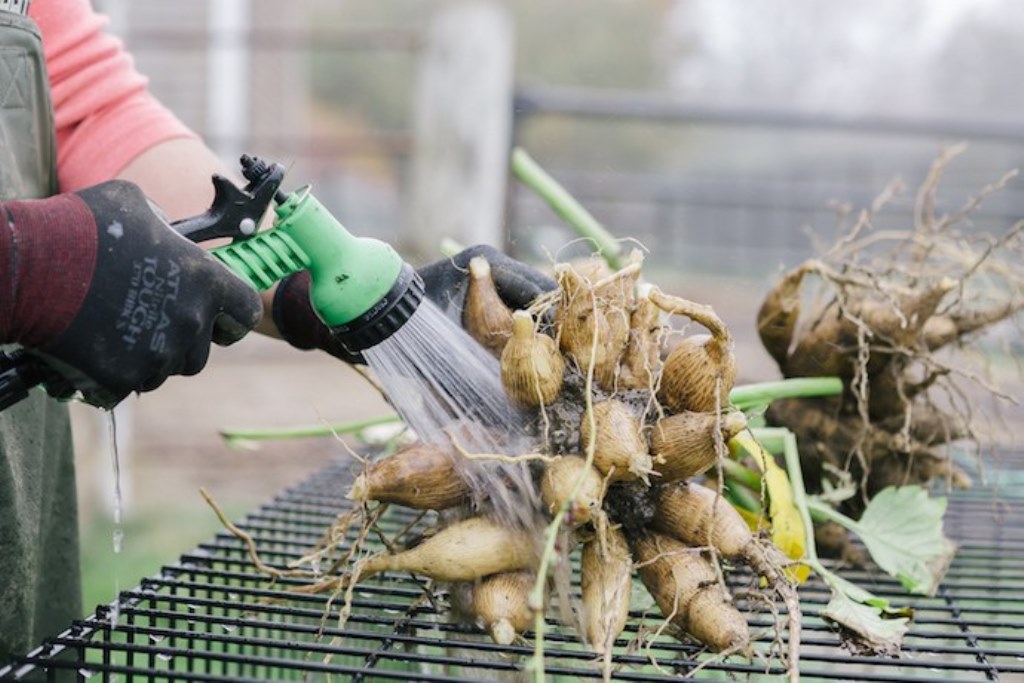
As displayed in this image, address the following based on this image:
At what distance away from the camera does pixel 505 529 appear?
1048mm

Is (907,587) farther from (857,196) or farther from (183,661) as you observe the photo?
(857,196)

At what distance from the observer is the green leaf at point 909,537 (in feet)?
4.11

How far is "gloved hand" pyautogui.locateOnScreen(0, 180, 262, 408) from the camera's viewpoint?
0.89 metres

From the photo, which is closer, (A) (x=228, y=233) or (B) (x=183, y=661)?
(A) (x=228, y=233)

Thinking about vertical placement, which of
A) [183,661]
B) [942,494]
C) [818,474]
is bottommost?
[183,661]

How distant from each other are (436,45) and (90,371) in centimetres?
293

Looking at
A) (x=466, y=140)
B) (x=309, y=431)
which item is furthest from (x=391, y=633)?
(x=466, y=140)

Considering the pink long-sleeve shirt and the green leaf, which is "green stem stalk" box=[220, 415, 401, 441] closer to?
the pink long-sleeve shirt

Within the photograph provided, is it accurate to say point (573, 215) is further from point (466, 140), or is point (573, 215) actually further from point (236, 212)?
point (466, 140)

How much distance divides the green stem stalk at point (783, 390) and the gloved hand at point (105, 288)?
2.17 feet

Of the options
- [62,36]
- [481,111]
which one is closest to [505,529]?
[62,36]

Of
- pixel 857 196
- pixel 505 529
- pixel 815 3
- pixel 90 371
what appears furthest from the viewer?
pixel 815 3

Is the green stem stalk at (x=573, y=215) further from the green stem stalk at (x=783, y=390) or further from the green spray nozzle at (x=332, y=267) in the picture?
the green spray nozzle at (x=332, y=267)

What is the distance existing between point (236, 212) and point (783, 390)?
2.43 feet
